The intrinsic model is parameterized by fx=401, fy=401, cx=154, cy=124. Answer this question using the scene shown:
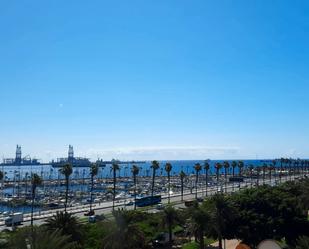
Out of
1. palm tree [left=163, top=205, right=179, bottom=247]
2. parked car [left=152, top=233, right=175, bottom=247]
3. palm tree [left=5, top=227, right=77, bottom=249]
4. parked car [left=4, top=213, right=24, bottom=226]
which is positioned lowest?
parked car [left=152, top=233, right=175, bottom=247]

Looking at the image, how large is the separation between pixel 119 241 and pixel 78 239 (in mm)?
4210

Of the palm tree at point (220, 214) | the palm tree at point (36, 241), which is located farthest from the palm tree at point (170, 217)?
the palm tree at point (36, 241)

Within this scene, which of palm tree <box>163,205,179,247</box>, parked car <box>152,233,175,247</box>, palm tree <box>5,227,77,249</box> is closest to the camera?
palm tree <box>5,227,77,249</box>

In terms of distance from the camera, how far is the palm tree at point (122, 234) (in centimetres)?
4053

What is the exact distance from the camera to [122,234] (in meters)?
40.8

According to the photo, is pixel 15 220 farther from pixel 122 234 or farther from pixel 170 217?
pixel 122 234

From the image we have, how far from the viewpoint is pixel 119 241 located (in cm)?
4047

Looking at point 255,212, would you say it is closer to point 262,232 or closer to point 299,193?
point 262,232

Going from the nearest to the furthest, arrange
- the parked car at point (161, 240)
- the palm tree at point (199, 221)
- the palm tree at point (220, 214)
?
the palm tree at point (199, 221)
the palm tree at point (220, 214)
the parked car at point (161, 240)

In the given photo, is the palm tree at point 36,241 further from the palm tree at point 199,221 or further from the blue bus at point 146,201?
the blue bus at point 146,201

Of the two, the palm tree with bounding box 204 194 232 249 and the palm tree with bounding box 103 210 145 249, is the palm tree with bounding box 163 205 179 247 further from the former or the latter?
the palm tree with bounding box 103 210 145 249

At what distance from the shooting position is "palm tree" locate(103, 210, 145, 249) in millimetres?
40528

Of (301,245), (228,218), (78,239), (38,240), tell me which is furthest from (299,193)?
(38,240)

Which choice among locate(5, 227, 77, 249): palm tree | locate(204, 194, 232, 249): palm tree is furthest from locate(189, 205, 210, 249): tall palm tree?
locate(5, 227, 77, 249): palm tree
